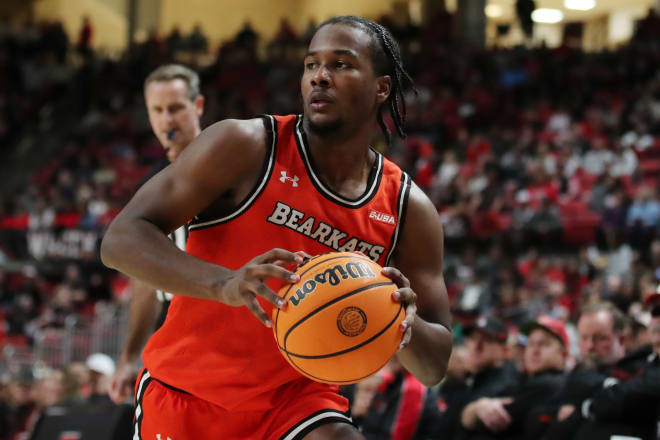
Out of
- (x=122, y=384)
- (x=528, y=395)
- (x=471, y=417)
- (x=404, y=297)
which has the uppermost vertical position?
(x=404, y=297)

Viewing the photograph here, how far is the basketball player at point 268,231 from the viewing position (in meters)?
2.99

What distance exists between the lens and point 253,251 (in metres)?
3.05

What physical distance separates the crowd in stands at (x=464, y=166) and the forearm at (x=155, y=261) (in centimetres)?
321

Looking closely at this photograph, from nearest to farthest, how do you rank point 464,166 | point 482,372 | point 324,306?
point 324,306, point 482,372, point 464,166

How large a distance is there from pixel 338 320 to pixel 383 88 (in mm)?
1141

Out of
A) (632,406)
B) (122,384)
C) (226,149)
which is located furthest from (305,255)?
(632,406)

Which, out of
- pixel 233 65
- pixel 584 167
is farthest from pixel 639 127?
pixel 233 65

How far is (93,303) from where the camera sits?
50.7 feet

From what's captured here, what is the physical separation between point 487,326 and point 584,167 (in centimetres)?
956

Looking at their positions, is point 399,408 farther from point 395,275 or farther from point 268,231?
point 395,275

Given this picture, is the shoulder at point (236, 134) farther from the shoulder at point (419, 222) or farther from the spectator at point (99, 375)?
the spectator at point (99, 375)

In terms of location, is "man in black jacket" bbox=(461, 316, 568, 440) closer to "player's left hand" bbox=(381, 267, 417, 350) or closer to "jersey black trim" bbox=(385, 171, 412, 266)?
"jersey black trim" bbox=(385, 171, 412, 266)

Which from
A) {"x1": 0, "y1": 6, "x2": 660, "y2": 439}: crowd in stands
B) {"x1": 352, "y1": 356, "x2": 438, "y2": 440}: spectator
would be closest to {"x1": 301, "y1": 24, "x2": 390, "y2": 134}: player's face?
{"x1": 0, "y1": 6, "x2": 660, "y2": 439}: crowd in stands

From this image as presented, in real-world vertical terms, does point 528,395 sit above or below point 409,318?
below
